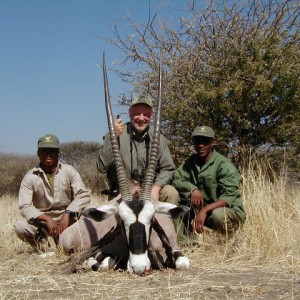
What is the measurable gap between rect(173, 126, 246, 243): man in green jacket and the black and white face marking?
1.22 meters

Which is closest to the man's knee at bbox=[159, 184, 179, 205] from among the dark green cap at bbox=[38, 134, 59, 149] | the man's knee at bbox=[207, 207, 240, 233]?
the man's knee at bbox=[207, 207, 240, 233]

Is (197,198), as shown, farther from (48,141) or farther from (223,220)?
(48,141)

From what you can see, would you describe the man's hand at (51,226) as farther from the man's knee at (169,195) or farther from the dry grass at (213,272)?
the man's knee at (169,195)

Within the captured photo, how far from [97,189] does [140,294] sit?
9374 mm

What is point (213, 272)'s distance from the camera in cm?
467

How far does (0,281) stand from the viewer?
438 cm

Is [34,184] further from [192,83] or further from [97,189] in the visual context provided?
[97,189]

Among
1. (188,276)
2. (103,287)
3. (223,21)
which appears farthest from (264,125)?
(103,287)

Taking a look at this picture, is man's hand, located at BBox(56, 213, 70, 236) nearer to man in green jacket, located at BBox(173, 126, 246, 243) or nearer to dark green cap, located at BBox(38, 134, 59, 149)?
dark green cap, located at BBox(38, 134, 59, 149)

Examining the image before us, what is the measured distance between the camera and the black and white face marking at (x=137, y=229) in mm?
4316

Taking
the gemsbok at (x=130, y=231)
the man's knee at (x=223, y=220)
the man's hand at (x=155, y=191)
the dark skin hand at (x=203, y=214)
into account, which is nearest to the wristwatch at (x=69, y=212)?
the gemsbok at (x=130, y=231)

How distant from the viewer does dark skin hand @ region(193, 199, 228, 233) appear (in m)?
5.65

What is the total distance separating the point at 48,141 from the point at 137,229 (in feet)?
6.17

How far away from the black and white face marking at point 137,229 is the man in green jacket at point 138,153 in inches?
48.2
